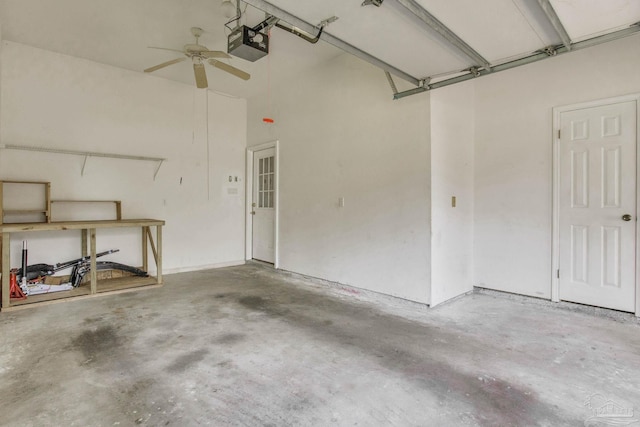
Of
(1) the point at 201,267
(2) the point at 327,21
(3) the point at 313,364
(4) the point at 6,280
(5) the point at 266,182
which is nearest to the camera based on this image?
(2) the point at 327,21

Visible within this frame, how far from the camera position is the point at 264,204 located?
19.5 ft

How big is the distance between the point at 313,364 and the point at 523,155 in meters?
3.38

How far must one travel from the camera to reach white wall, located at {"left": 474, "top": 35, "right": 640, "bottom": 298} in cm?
334

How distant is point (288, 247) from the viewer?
5199 mm

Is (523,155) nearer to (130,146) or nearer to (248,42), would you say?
(248,42)

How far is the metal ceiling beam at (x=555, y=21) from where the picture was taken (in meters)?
1.84

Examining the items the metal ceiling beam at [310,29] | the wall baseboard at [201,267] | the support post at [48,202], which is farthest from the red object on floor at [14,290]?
the metal ceiling beam at [310,29]

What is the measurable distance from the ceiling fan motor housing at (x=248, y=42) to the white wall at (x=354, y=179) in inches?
57.2

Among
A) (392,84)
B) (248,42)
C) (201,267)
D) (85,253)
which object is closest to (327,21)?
(248,42)

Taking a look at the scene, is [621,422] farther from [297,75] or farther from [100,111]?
[100,111]

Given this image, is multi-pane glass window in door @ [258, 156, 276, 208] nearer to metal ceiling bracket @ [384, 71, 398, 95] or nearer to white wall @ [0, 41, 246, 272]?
white wall @ [0, 41, 246, 272]

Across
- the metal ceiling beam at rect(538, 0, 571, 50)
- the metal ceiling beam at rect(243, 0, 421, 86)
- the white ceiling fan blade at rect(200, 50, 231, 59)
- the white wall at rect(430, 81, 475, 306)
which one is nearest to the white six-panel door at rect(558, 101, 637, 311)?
the white wall at rect(430, 81, 475, 306)

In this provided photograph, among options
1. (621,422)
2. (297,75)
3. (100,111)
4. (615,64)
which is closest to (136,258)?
(100,111)

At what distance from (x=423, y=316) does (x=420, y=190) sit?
4.41 ft
